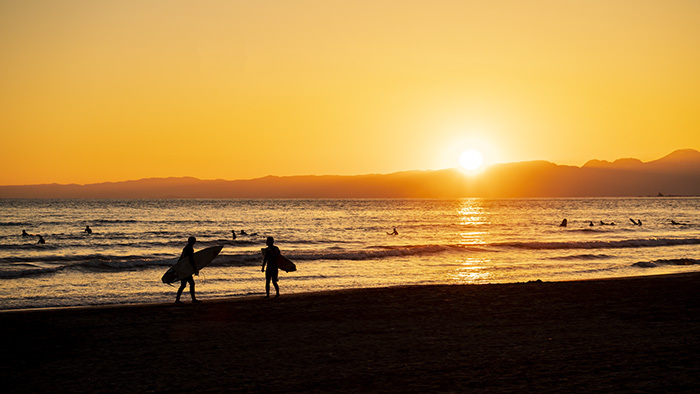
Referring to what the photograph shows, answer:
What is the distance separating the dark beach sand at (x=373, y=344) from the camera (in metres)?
8.77

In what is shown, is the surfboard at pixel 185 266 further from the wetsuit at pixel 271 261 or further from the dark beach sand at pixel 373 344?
the wetsuit at pixel 271 261

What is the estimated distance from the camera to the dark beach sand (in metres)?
8.77

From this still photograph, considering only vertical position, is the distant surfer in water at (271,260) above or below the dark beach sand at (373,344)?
above

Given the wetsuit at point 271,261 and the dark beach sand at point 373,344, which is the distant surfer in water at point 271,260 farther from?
the dark beach sand at point 373,344

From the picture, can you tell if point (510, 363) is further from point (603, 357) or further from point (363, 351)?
point (363, 351)

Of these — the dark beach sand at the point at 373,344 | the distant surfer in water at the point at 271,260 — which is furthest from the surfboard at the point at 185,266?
the distant surfer in water at the point at 271,260

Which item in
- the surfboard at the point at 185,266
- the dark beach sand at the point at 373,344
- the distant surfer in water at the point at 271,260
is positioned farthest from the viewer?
the distant surfer in water at the point at 271,260

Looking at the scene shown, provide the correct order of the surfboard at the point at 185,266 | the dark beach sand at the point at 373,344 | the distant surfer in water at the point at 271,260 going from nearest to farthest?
the dark beach sand at the point at 373,344 → the surfboard at the point at 185,266 → the distant surfer in water at the point at 271,260

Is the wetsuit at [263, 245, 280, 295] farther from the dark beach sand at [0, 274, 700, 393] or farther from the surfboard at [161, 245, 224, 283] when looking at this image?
the surfboard at [161, 245, 224, 283]

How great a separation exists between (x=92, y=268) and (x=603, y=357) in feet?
89.4

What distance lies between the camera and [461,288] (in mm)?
19531

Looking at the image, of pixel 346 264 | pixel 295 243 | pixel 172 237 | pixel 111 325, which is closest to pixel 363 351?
pixel 111 325

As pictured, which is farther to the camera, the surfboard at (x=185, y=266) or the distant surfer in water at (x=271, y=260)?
the distant surfer in water at (x=271, y=260)

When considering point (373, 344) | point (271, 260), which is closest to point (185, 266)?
point (271, 260)
